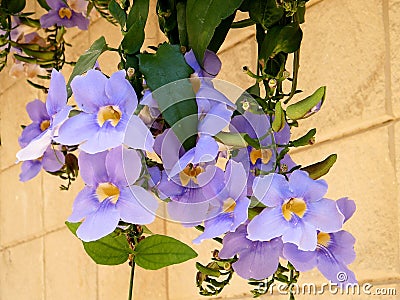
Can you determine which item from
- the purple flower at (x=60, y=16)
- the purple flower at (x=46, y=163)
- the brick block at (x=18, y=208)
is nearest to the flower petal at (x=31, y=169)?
the purple flower at (x=46, y=163)

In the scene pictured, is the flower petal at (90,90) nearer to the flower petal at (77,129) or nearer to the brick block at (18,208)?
the flower petal at (77,129)

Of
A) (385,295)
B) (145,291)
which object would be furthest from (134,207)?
(145,291)

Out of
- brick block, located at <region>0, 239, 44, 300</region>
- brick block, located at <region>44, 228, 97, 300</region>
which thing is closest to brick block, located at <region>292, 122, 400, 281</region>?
brick block, located at <region>44, 228, 97, 300</region>

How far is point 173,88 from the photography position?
0.55 m

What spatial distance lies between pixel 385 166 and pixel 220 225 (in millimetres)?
338

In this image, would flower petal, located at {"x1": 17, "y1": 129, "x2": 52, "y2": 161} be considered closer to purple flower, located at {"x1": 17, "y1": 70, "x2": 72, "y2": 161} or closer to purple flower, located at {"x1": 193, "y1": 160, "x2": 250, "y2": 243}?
purple flower, located at {"x1": 17, "y1": 70, "x2": 72, "y2": 161}

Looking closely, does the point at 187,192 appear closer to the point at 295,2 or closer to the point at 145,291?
the point at 295,2

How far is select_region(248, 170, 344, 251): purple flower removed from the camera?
0.51 metres

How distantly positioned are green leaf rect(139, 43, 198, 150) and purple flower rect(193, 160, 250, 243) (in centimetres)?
3

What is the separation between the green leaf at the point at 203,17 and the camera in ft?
1.95

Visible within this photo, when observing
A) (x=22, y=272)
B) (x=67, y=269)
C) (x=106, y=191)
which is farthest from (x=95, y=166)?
(x=22, y=272)

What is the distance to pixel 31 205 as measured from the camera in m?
1.56

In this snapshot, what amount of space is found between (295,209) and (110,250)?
0.17 m

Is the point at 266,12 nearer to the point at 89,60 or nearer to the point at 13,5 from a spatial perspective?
the point at 89,60
